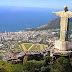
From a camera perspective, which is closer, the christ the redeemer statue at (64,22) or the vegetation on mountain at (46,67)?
the vegetation on mountain at (46,67)

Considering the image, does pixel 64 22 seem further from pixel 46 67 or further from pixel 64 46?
pixel 46 67

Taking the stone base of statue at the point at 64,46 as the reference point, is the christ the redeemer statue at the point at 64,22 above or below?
above

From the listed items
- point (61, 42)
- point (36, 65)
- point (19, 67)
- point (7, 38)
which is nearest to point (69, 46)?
point (61, 42)

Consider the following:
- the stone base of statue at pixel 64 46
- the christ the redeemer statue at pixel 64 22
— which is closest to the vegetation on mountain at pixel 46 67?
the stone base of statue at pixel 64 46

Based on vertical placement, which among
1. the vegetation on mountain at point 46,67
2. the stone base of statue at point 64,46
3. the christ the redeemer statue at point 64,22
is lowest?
the vegetation on mountain at point 46,67

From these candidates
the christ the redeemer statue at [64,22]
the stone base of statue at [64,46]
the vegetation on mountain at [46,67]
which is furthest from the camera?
the christ the redeemer statue at [64,22]

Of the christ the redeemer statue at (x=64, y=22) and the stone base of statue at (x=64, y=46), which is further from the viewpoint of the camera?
the christ the redeemer statue at (x=64, y=22)

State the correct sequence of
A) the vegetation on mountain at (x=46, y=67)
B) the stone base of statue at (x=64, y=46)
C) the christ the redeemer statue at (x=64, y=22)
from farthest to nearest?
the christ the redeemer statue at (x=64, y=22), the stone base of statue at (x=64, y=46), the vegetation on mountain at (x=46, y=67)

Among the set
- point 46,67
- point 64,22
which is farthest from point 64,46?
point 46,67

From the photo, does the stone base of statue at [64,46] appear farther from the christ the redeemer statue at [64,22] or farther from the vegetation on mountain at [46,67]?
the vegetation on mountain at [46,67]

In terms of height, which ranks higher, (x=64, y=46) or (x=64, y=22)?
(x=64, y=22)

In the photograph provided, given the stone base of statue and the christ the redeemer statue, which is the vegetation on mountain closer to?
the stone base of statue
